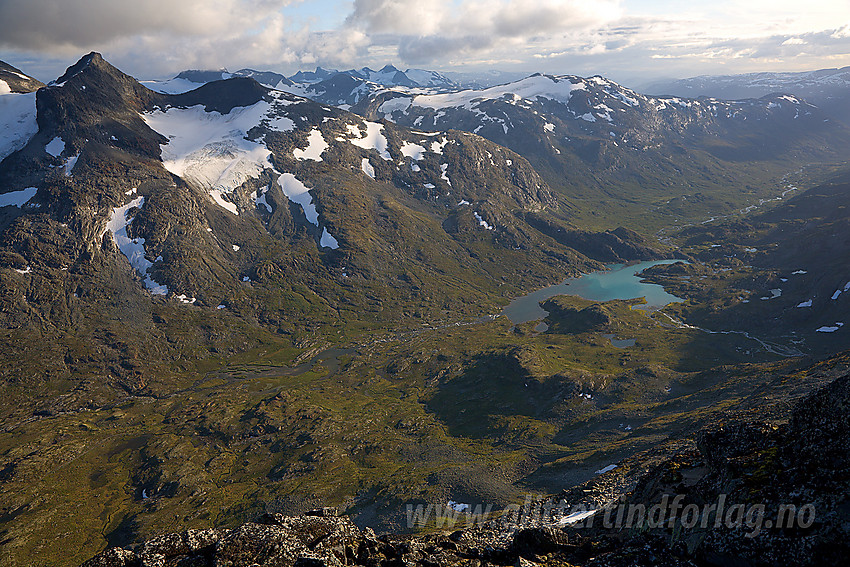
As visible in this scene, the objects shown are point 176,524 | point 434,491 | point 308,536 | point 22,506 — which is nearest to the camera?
point 308,536

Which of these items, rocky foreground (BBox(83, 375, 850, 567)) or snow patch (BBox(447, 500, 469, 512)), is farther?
snow patch (BBox(447, 500, 469, 512))

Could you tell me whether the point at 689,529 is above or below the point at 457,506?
above

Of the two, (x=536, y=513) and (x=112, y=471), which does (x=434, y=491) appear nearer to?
(x=536, y=513)

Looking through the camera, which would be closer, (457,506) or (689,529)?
(689,529)

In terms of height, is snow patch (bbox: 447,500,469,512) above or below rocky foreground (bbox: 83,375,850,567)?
below

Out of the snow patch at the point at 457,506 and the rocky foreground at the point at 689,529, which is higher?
the rocky foreground at the point at 689,529

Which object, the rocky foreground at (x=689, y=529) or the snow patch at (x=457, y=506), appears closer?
the rocky foreground at (x=689, y=529)

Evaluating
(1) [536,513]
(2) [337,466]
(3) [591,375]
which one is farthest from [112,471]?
(3) [591,375]

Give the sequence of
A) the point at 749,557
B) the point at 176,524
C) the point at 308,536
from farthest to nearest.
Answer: the point at 176,524, the point at 308,536, the point at 749,557
